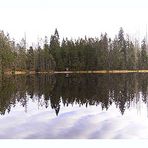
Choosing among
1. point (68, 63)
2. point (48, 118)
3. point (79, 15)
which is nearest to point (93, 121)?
point (48, 118)

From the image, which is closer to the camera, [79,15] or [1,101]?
[79,15]

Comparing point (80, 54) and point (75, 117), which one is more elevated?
point (80, 54)

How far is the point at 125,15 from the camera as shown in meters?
11.8

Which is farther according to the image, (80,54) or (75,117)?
(80,54)

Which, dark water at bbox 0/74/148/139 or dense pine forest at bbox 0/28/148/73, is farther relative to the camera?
dense pine forest at bbox 0/28/148/73

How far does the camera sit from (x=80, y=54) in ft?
86.4

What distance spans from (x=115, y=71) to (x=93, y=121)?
13236 mm

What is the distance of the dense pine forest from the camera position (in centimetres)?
2045

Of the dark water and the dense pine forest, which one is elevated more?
the dense pine forest

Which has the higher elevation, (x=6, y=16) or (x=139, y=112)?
(x=6, y=16)

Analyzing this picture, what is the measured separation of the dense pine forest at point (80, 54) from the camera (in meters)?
20.5

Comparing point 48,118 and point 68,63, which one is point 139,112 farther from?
point 68,63
